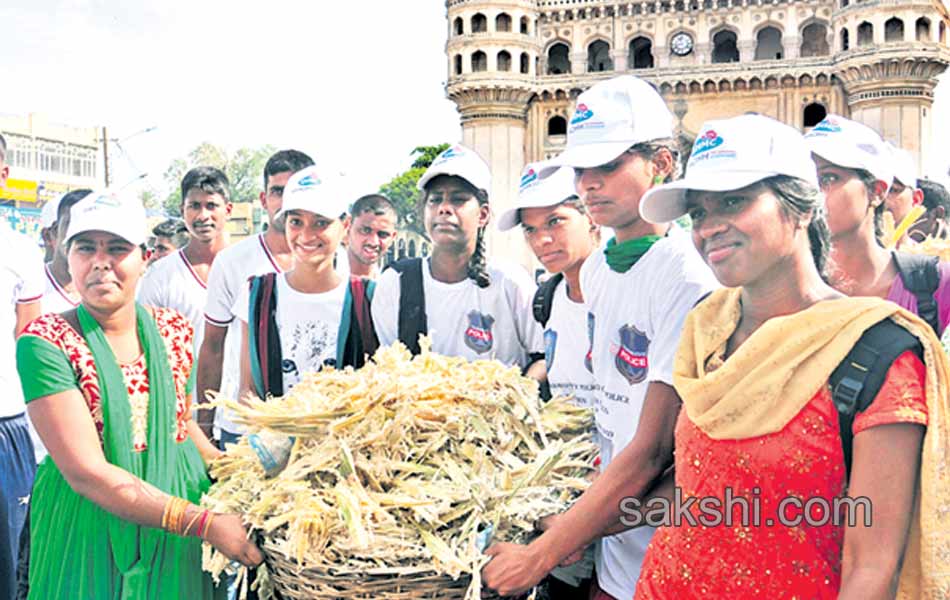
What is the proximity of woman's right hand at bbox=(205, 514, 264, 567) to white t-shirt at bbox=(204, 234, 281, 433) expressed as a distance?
1.92 m

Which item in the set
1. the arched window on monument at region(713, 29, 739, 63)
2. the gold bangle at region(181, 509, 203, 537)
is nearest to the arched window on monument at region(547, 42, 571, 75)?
the arched window on monument at region(713, 29, 739, 63)

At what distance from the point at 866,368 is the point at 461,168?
2.05m

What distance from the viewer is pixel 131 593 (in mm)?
2543

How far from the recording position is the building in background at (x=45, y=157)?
3759 centimetres

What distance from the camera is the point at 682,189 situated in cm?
186

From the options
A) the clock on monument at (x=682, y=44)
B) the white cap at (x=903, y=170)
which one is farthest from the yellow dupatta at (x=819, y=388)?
the clock on monument at (x=682, y=44)

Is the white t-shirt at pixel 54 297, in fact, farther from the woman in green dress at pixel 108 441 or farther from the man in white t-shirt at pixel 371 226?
the woman in green dress at pixel 108 441

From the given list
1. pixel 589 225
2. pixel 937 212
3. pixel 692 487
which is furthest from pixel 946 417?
pixel 937 212

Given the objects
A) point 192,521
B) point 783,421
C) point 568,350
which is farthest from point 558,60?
point 783,421

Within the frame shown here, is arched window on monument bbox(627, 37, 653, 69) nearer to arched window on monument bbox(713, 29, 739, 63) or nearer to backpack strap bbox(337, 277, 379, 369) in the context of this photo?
arched window on monument bbox(713, 29, 739, 63)

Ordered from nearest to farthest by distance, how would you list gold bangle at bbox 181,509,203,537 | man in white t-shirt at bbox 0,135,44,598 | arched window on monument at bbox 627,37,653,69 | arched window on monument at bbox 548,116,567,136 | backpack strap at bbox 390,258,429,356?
gold bangle at bbox 181,509,203,537, backpack strap at bbox 390,258,429,356, man in white t-shirt at bbox 0,135,44,598, arched window on monument at bbox 548,116,567,136, arched window on monument at bbox 627,37,653,69

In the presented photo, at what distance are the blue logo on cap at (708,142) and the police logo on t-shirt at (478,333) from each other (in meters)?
1.75

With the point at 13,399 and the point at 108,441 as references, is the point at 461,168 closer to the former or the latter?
the point at 108,441

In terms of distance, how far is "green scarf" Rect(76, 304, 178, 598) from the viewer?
8.30ft
